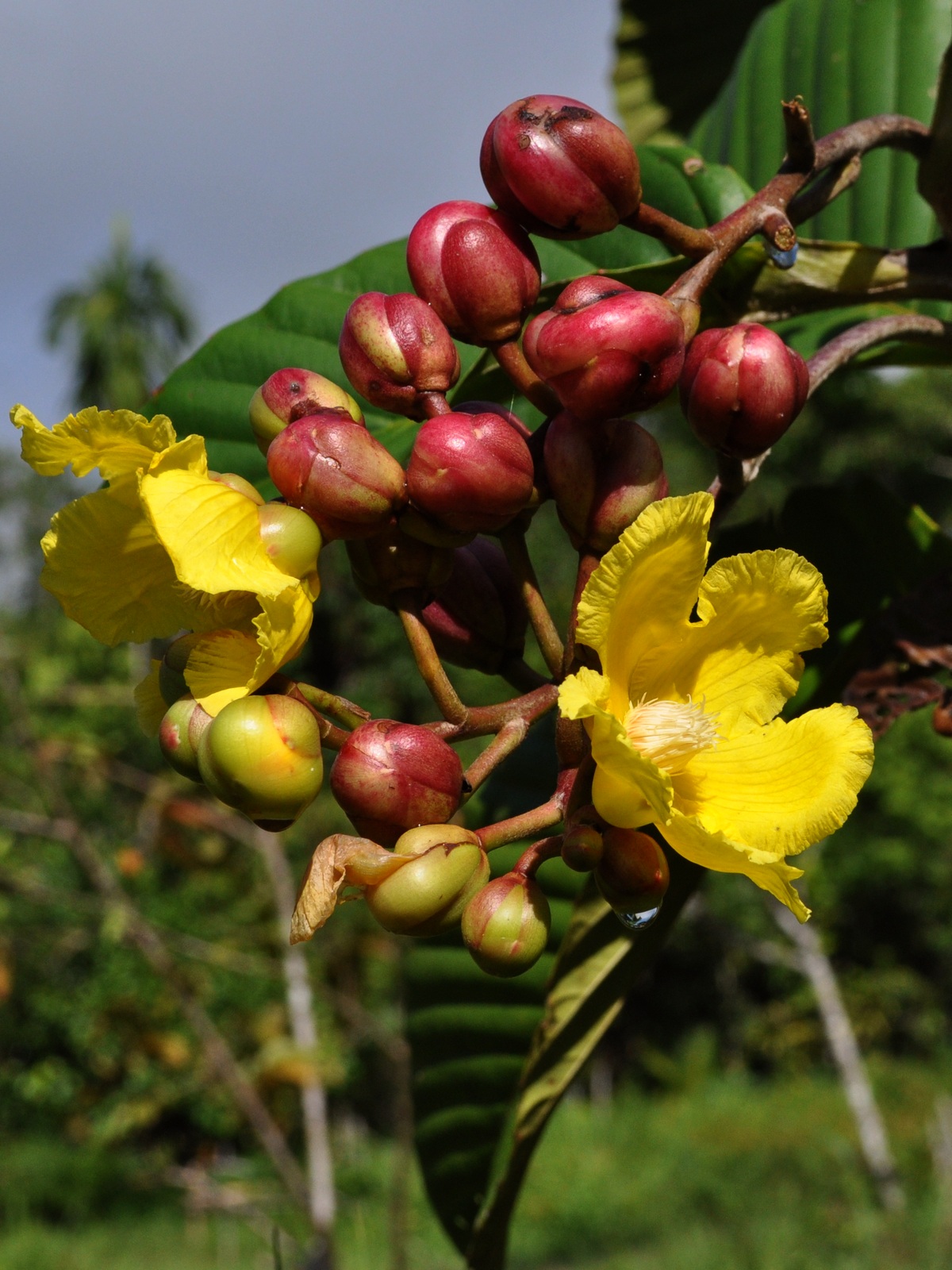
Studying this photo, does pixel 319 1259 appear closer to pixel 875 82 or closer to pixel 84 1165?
pixel 875 82

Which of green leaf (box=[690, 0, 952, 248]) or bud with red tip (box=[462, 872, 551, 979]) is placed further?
green leaf (box=[690, 0, 952, 248])

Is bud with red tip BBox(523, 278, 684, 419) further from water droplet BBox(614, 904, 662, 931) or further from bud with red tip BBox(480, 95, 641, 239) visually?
water droplet BBox(614, 904, 662, 931)

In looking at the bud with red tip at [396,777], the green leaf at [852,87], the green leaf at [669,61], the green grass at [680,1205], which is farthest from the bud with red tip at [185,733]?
the green grass at [680,1205]

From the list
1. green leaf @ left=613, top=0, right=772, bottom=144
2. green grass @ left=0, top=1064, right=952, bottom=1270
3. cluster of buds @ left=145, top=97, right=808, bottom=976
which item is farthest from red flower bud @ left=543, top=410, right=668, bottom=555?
green grass @ left=0, top=1064, right=952, bottom=1270

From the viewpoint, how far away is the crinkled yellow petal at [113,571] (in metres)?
0.88

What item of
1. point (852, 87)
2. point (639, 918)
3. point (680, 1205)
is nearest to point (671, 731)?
point (639, 918)

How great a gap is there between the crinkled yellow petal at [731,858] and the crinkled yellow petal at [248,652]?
27 centimetres

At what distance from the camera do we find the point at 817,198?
3.09 feet

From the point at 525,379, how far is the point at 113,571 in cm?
35

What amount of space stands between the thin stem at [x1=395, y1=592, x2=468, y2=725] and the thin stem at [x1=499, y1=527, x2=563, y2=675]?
Result: 7cm

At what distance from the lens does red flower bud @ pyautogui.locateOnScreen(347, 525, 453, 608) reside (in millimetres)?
855

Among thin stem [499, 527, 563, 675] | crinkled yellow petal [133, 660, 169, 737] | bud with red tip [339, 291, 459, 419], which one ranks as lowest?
crinkled yellow petal [133, 660, 169, 737]

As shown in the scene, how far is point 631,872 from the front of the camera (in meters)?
0.75

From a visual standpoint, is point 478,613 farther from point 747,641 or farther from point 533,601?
point 747,641
